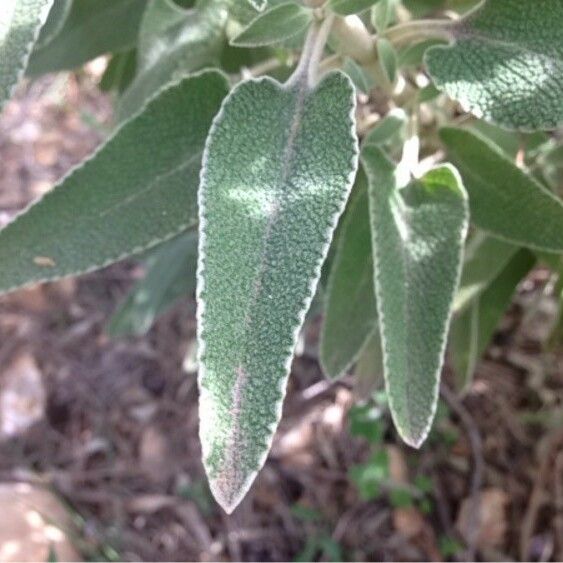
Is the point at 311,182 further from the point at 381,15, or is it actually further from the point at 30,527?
the point at 30,527

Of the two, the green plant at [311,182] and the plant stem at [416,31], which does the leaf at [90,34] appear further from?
the plant stem at [416,31]

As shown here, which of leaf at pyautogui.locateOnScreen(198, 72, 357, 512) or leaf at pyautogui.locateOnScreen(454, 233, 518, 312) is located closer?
leaf at pyautogui.locateOnScreen(198, 72, 357, 512)

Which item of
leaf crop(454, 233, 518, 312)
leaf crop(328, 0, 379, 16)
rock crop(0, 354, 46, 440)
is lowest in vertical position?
rock crop(0, 354, 46, 440)

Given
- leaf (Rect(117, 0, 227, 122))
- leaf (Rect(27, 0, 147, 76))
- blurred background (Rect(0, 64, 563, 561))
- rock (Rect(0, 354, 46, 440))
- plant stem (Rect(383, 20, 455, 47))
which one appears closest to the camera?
plant stem (Rect(383, 20, 455, 47))

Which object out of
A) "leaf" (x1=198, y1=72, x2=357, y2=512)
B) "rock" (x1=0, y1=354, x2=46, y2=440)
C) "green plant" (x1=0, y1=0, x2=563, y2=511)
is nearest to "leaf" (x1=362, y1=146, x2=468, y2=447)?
"green plant" (x1=0, y1=0, x2=563, y2=511)

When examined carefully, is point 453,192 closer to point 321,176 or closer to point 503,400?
point 321,176

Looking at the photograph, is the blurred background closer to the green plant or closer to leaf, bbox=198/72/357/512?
the green plant
